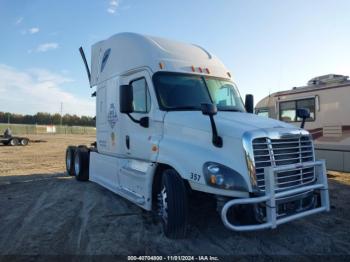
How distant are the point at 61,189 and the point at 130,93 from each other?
444 cm

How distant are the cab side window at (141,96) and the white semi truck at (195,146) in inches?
0.7

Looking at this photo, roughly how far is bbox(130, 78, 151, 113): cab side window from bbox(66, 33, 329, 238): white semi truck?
0.06 ft

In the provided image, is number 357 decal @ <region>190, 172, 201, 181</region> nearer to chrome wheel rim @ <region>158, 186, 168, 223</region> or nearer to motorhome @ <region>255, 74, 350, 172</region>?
chrome wheel rim @ <region>158, 186, 168, 223</region>

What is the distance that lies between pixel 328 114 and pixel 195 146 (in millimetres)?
8035

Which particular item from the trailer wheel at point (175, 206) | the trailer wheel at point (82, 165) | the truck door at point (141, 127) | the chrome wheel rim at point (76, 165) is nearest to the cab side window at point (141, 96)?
the truck door at point (141, 127)

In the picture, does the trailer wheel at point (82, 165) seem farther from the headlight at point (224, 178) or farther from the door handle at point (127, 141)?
the headlight at point (224, 178)

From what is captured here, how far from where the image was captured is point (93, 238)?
5.09 metres

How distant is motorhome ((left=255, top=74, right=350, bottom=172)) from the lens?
1063cm

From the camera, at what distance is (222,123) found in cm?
485

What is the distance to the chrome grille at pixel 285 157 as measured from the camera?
176 inches

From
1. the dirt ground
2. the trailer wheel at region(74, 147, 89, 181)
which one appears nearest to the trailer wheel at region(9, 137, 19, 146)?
the trailer wheel at region(74, 147, 89, 181)

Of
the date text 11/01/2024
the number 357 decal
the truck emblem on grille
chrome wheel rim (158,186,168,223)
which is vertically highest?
the truck emblem on grille

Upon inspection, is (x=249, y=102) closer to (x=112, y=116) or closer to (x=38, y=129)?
(x=112, y=116)

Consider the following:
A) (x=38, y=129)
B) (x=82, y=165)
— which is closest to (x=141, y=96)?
(x=82, y=165)
